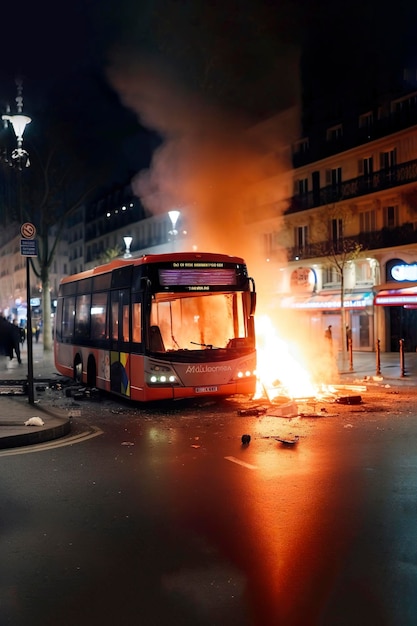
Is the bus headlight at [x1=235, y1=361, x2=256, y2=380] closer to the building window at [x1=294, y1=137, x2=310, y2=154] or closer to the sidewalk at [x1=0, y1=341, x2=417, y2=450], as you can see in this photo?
the sidewalk at [x1=0, y1=341, x2=417, y2=450]

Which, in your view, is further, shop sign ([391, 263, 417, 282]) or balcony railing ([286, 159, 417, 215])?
balcony railing ([286, 159, 417, 215])

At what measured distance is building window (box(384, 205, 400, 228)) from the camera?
93.3 feet

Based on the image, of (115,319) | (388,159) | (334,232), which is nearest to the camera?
(115,319)

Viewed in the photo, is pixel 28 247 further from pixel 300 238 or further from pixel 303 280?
pixel 300 238

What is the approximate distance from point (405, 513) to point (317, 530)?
898 millimetres

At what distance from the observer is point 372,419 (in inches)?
406

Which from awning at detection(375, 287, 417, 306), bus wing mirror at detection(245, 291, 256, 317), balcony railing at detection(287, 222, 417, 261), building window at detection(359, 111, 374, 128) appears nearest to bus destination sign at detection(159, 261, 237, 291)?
bus wing mirror at detection(245, 291, 256, 317)

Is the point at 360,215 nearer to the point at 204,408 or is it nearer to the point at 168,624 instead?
the point at 204,408

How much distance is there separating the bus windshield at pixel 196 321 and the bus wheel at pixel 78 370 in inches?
171

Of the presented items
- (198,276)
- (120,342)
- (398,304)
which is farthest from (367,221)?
(120,342)

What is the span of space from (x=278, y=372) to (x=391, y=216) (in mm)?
17374

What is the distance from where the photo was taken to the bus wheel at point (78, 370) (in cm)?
1476

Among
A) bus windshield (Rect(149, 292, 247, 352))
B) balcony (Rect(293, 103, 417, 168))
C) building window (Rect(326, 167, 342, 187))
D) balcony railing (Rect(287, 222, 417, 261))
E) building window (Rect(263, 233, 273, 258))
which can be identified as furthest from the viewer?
building window (Rect(263, 233, 273, 258))

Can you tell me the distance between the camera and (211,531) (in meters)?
4.84
